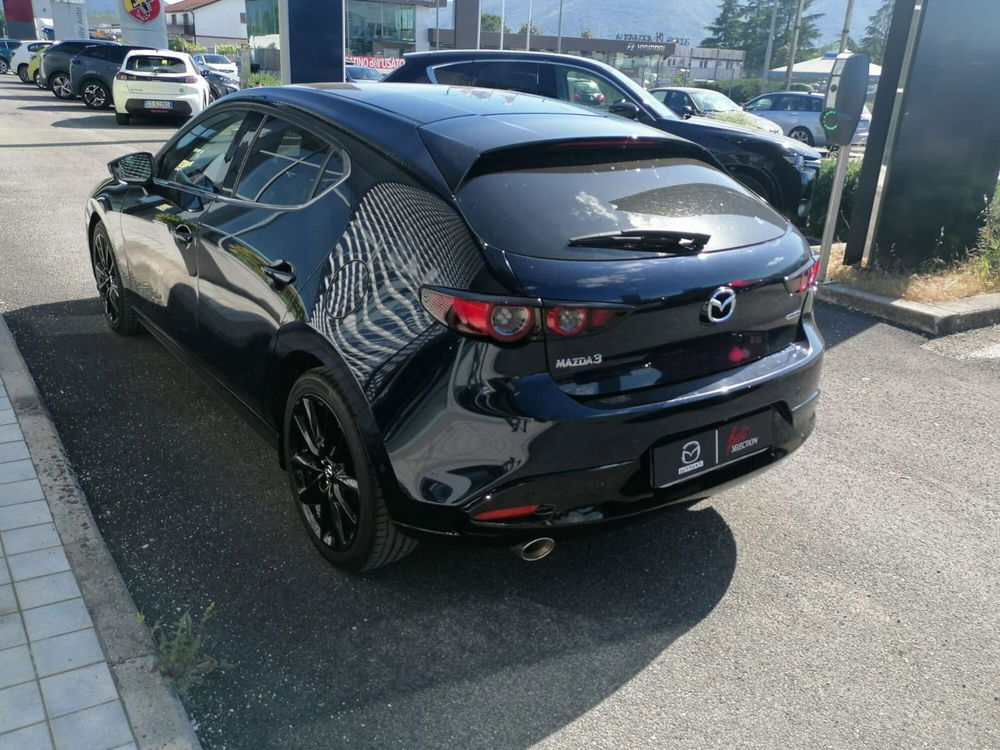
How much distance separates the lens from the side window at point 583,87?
28.0 feet

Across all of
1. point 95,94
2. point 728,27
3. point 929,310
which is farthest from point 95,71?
point 728,27

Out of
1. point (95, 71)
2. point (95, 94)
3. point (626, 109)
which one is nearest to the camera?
point (626, 109)

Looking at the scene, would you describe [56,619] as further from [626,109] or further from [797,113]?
[797,113]

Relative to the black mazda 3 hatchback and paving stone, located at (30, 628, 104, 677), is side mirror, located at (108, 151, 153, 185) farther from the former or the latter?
paving stone, located at (30, 628, 104, 677)

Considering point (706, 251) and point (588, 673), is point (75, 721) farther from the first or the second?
point (706, 251)

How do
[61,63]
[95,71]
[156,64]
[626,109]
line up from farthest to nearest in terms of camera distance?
[61,63] < [95,71] < [156,64] < [626,109]

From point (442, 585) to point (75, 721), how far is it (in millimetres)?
1211

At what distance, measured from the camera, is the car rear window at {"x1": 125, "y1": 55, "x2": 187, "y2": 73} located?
668 inches

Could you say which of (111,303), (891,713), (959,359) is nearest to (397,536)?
(891,713)

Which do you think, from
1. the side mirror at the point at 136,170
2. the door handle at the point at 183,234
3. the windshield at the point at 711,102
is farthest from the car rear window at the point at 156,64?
the door handle at the point at 183,234

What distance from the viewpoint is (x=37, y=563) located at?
2.92m

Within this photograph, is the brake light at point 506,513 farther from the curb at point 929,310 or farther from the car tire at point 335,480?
the curb at point 929,310

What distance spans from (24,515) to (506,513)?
78.1 inches

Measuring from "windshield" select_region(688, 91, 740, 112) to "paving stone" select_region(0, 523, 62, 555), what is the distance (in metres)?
16.4
